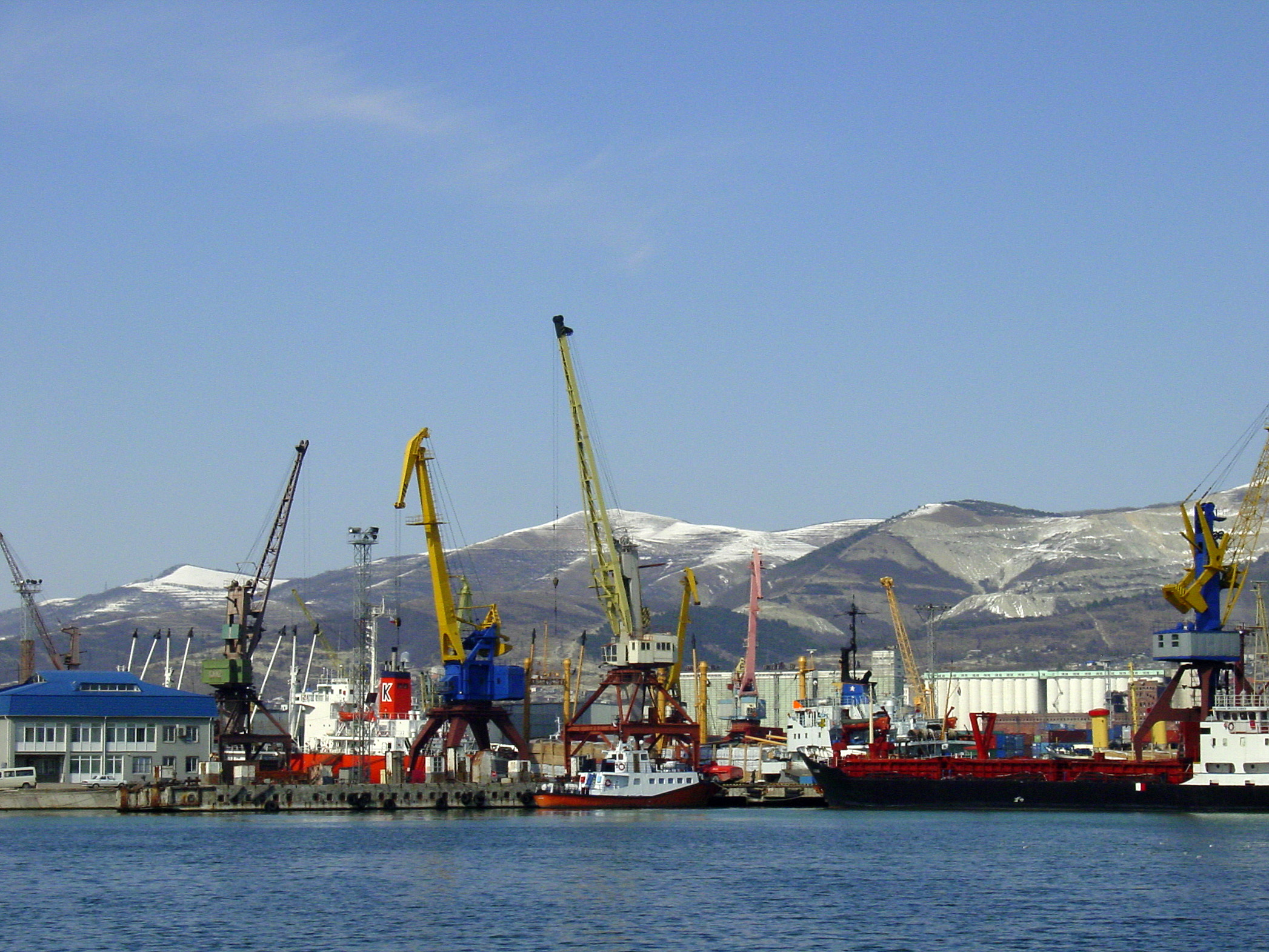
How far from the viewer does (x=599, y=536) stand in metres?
122

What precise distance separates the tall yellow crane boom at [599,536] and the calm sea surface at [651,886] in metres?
28.2

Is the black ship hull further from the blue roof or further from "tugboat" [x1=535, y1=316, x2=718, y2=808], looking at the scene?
the blue roof

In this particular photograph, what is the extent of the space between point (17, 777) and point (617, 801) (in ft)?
128

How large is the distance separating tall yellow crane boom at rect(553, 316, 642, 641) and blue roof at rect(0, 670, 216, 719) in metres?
28.5

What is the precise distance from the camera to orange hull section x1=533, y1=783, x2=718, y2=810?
104 m

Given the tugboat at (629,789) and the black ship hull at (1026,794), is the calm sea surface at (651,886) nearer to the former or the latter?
the black ship hull at (1026,794)

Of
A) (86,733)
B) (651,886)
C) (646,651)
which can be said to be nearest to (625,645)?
(646,651)

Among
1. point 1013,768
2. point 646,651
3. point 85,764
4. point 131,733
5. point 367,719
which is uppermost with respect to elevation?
point 646,651

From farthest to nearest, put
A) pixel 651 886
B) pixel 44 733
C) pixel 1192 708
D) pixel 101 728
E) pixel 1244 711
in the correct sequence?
pixel 101 728
pixel 44 733
pixel 1192 708
pixel 1244 711
pixel 651 886

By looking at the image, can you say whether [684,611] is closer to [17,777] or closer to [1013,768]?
[1013,768]

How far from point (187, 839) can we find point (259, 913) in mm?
29800

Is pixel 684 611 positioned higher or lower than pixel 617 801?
higher

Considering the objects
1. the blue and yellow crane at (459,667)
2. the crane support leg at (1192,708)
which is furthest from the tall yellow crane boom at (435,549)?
the crane support leg at (1192,708)

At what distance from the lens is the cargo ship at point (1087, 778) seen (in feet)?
294
